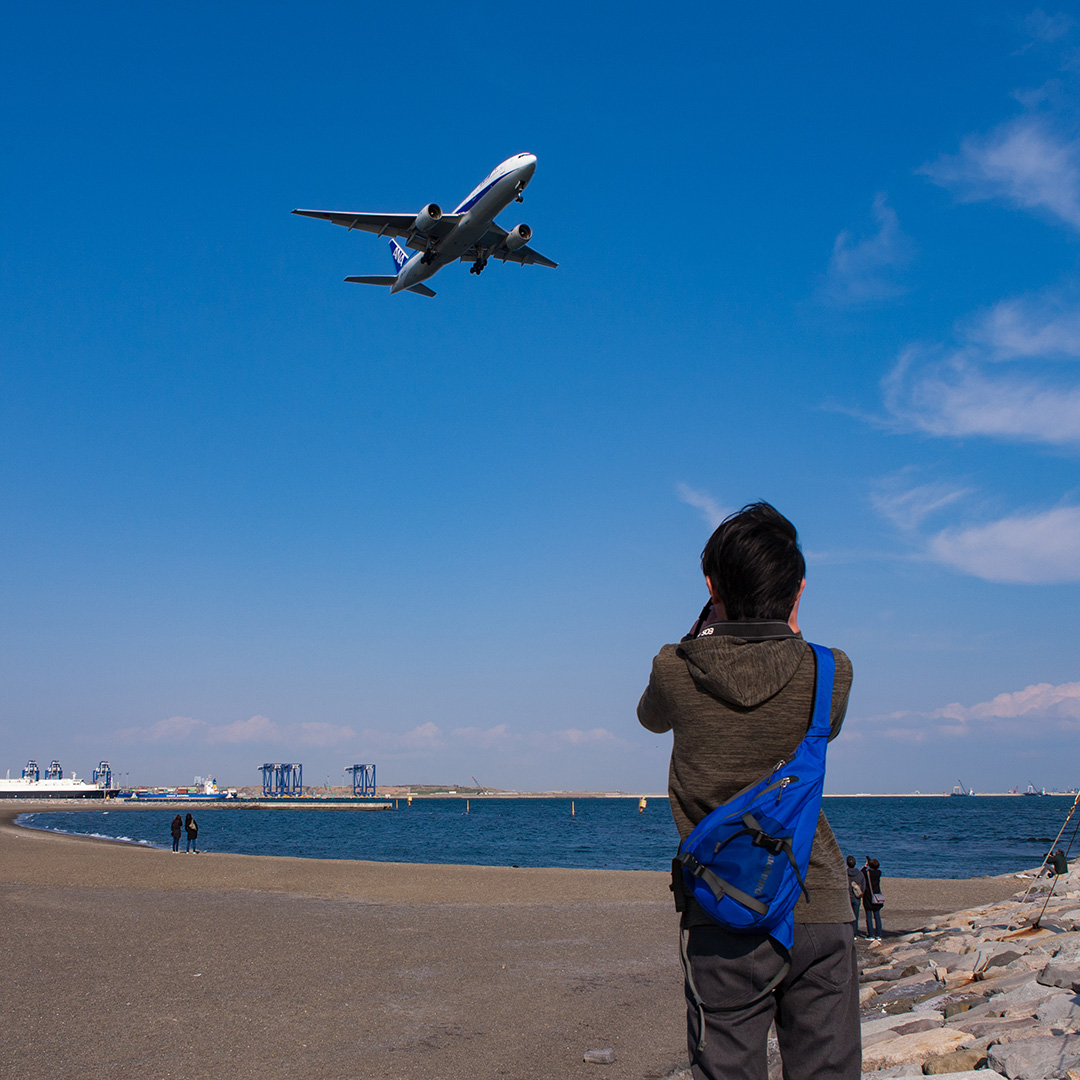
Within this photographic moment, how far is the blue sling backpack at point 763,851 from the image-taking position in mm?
2152

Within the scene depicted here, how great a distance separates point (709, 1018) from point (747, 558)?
122cm

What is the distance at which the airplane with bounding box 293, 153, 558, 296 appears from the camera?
27.9 meters

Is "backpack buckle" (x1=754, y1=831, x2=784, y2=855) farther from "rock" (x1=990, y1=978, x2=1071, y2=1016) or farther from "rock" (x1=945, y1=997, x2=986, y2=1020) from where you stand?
"rock" (x1=945, y1=997, x2=986, y2=1020)

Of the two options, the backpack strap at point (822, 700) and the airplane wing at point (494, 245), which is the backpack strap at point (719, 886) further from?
the airplane wing at point (494, 245)

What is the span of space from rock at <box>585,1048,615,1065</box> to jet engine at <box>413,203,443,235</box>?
2574 cm

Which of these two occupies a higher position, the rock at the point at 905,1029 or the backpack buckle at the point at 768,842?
the backpack buckle at the point at 768,842

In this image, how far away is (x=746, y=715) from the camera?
2301 millimetres

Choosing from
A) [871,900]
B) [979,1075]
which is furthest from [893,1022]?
[871,900]

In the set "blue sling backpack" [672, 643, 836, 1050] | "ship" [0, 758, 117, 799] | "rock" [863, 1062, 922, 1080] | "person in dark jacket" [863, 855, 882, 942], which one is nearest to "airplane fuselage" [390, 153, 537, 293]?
"person in dark jacket" [863, 855, 882, 942]

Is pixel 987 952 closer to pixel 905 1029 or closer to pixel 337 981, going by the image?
pixel 905 1029

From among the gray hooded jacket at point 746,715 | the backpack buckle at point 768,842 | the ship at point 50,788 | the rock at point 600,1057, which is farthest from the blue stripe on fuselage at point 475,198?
the ship at point 50,788

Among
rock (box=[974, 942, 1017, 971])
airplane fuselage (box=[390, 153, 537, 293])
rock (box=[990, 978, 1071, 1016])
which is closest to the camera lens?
rock (box=[990, 978, 1071, 1016])

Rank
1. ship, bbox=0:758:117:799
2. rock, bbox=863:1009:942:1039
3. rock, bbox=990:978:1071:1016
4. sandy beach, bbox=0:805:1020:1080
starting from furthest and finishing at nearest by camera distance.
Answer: ship, bbox=0:758:117:799 < sandy beach, bbox=0:805:1020:1080 < rock, bbox=863:1009:942:1039 < rock, bbox=990:978:1071:1016

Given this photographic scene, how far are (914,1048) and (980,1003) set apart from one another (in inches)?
76.4
